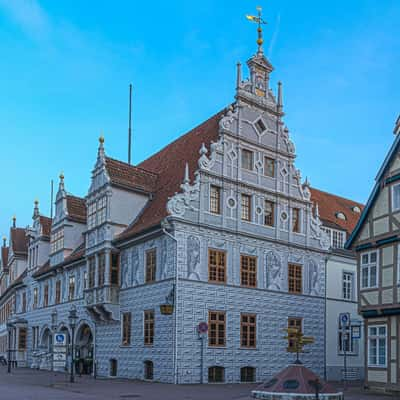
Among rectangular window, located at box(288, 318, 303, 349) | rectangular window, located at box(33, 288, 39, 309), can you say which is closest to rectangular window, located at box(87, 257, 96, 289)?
rectangular window, located at box(288, 318, 303, 349)

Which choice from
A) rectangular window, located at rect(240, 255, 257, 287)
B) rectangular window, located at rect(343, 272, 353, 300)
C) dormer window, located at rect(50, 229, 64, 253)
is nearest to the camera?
rectangular window, located at rect(240, 255, 257, 287)

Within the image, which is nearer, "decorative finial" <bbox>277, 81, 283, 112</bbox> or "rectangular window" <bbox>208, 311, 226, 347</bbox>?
"rectangular window" <bbox>208, 311, 226, 347</bbox>

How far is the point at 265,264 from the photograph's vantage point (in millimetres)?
33906

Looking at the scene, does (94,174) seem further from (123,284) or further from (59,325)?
(59,325)

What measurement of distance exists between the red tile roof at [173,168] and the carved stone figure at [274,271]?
623cm

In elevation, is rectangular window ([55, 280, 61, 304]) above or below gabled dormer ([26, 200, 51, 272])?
below

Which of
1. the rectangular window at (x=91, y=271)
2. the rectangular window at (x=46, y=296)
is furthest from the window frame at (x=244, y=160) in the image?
the rectangular window at (x=46, y=296)

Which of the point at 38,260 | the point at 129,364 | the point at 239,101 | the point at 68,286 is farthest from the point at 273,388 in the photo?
the point at 38,260

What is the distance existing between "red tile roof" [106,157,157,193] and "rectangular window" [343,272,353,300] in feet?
42.7

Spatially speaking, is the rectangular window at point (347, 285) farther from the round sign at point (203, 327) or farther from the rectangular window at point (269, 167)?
the round sign at point (203, 327)

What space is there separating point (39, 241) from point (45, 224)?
59.7 inches

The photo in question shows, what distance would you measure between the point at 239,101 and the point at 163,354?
13807mm

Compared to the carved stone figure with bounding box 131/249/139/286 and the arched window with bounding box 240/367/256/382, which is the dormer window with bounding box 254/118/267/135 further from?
the arched window with bounding box 240/367/256/382

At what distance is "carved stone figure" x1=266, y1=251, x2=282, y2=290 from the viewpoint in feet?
111
